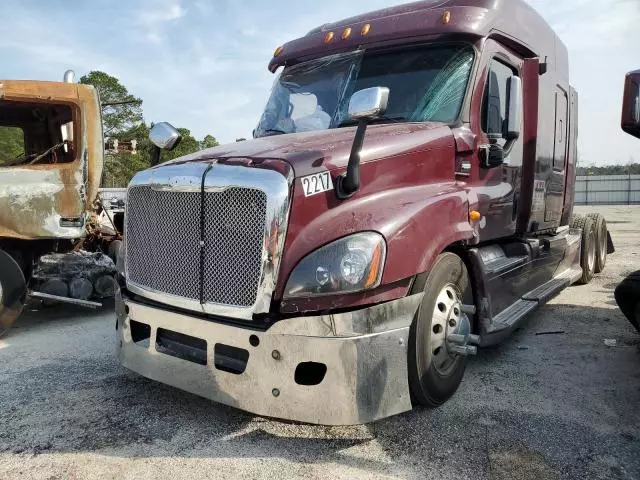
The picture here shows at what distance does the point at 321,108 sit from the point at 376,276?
1971 millimetres

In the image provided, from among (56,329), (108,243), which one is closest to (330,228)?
(56,329)

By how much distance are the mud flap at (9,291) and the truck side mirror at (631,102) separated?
5509mm

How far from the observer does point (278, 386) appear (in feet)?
9.14

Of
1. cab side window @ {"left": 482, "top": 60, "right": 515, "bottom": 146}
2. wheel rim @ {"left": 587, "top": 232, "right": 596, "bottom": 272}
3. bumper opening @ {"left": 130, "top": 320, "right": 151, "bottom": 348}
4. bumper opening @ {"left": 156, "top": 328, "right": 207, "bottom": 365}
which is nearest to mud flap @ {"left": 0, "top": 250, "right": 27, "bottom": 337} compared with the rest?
bumper opening @ {"left": 130, "top": 320, "right": 151, "bottom": 348}

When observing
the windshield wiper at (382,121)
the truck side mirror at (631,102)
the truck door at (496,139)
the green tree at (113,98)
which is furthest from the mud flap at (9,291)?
the green tree at (113,98)

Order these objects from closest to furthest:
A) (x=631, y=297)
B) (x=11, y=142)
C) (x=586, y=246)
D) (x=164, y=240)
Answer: (x=164, y=240)
(x=631, y=297)
(x=11, y=142)
(x=586, y=246)

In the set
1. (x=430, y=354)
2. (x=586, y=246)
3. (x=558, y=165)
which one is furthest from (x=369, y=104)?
(x=586, y=246)

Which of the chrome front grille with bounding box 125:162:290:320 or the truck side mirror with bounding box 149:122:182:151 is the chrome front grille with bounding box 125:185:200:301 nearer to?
the chrome front grille with bounding box 125:162:290:320

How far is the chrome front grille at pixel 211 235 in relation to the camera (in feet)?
9.22

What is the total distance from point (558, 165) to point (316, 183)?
414cm

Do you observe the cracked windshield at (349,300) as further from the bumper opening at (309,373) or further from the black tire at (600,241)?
the black tire at (600,241)

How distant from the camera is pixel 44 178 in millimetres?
5457

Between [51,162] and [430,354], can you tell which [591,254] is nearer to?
[430,354]

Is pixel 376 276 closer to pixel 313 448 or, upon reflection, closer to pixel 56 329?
pixel 313 448
